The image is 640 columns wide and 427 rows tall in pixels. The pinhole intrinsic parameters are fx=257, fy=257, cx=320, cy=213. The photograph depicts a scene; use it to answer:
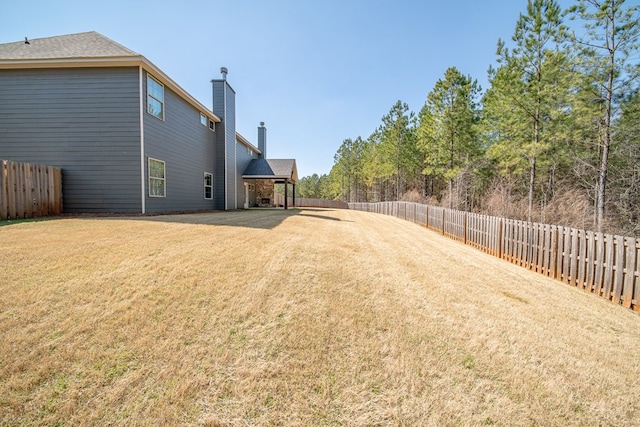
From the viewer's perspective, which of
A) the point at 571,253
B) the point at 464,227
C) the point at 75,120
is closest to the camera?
the point at 571,253

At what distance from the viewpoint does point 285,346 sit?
230cm

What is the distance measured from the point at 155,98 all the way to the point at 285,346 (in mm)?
11074

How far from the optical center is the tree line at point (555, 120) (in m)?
9.38

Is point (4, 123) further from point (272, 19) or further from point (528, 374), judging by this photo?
point (528, 374)

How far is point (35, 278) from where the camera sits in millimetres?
2977

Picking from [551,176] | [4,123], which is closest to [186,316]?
[4,123]

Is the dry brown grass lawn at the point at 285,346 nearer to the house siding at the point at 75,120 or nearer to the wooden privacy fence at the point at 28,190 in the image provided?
the wooden privacy fence at the point at 28,190

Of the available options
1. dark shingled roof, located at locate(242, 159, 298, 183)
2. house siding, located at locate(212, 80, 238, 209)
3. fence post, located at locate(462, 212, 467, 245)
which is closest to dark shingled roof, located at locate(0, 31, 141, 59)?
house siding, located at locate(212, 80, 238, 209)

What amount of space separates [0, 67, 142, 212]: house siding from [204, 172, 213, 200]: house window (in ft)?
17.4

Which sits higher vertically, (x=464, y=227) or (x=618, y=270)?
(x=464, y=227)

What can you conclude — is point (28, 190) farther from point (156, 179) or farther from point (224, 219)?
point (224, 219)

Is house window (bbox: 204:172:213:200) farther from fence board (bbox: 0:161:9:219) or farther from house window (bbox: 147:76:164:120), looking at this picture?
fence board (bbox: 0:161:9:219)

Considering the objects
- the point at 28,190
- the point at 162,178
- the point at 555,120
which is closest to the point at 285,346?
the point at 28,190

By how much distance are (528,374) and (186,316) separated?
124 inches
